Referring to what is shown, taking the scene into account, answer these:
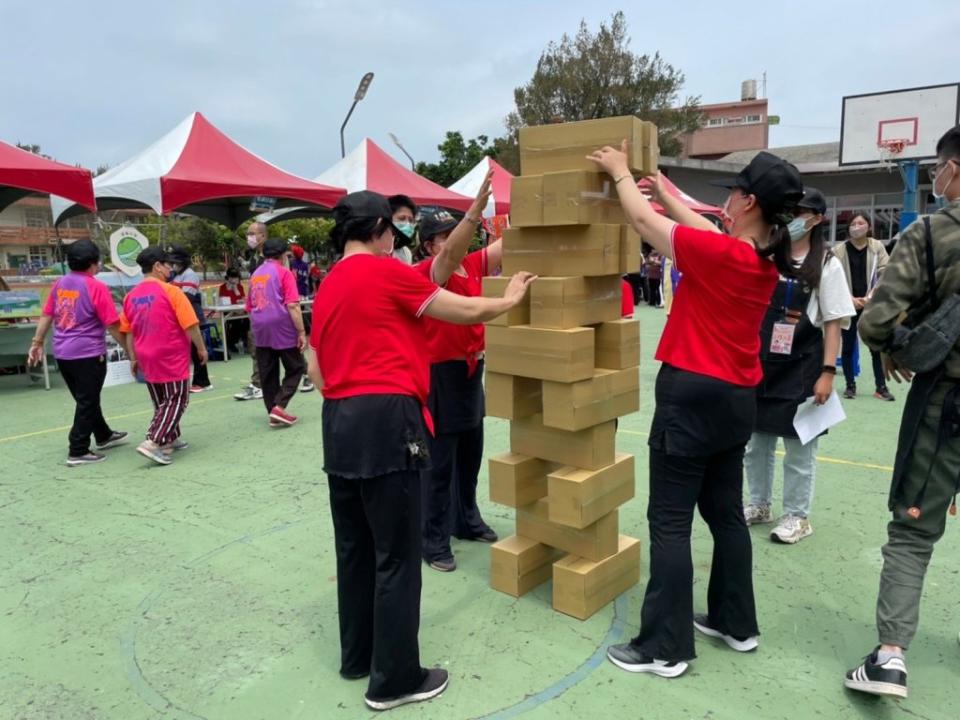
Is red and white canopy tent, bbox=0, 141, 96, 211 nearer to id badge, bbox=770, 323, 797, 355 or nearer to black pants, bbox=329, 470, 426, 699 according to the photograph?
black pants, bbox=329, 470, 426, 699

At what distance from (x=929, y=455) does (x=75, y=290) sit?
5.95 metres

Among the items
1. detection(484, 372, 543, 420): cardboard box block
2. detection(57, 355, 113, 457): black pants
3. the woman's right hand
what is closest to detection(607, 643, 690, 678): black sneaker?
detection(484, 372, 543, 420): cardboard box block

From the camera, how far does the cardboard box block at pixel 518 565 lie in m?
3.14

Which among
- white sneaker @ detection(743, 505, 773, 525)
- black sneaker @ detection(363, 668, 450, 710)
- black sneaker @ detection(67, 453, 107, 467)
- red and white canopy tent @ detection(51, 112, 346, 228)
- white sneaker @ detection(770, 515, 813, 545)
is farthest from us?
red and white canopy tent @ detection(51, 112, 346, 228)

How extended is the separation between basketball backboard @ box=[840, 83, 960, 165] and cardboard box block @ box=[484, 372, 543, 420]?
20119 mm

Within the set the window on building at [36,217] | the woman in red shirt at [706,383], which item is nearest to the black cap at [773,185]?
the woman in red shirt at [706,383]

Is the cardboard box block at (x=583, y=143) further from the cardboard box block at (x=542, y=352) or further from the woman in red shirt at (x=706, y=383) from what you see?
the cardboard box block at (x=542, y=352)

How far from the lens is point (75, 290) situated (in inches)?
218

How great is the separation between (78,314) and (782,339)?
535 cm

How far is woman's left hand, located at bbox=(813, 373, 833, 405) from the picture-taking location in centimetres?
346

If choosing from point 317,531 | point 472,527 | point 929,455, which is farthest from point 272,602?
point 929,455

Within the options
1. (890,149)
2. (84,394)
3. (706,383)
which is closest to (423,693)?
(706,383)

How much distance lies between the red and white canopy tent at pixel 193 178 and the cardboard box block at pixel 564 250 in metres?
8.12

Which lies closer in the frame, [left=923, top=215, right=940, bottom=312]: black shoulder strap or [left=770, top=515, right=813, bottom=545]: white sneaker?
[left=923, top=215, right=940, bottom=312]: black shoulder strap
